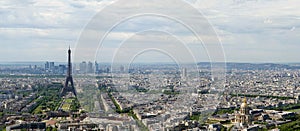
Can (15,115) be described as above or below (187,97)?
below

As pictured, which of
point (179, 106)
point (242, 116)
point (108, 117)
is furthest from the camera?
point (242, 116)

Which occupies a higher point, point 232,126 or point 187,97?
point 187,97

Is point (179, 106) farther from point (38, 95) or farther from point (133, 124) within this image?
point (38, 95)

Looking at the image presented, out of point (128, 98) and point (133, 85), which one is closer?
point (128, 98)

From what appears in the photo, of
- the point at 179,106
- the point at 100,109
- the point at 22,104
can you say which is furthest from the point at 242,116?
the point at 22,104

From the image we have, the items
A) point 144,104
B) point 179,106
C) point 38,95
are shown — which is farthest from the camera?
point 38,95

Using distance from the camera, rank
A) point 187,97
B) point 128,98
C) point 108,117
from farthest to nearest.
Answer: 1. point 128,98
2. point 187,97
3. point 108,117

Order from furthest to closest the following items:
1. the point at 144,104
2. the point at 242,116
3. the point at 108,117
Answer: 1. the point at 144,104
2. the point at 242,116
3. the point at 108,117

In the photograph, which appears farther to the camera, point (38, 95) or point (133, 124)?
point (38, 95)

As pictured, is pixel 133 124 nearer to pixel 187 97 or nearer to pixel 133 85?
pixel 187 97

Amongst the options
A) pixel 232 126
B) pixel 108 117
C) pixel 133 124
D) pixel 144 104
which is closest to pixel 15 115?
pixel 144 104
